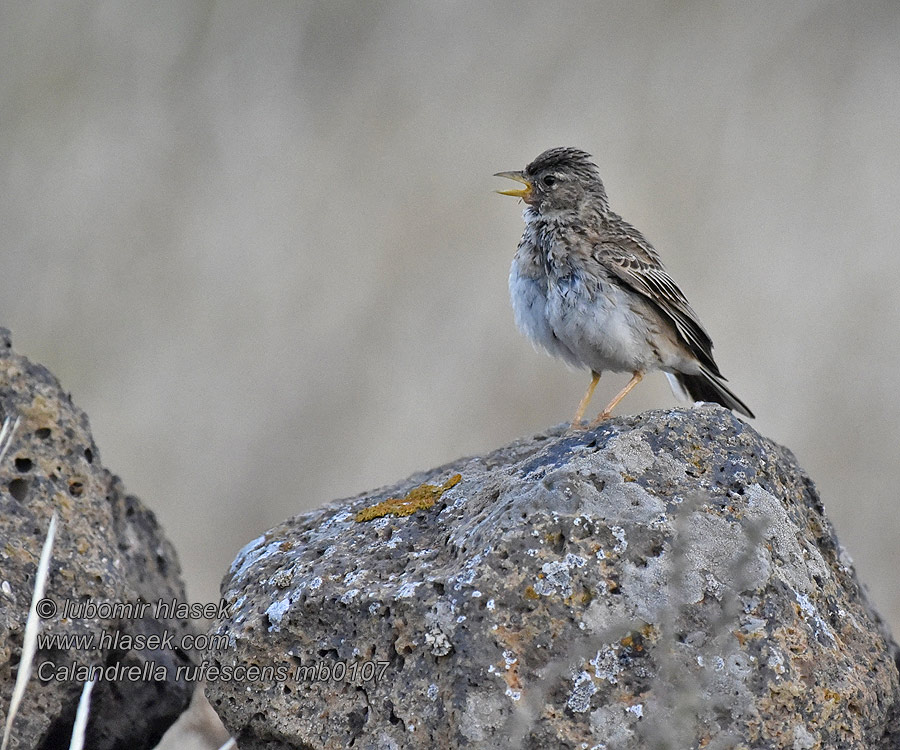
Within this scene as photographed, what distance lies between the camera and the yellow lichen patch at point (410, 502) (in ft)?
13.9

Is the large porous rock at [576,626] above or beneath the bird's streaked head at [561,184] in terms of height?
beneath

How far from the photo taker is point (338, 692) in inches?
144

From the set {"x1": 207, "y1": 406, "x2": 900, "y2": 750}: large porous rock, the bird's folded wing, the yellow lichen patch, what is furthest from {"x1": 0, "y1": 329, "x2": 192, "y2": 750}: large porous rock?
the bird's folded wing

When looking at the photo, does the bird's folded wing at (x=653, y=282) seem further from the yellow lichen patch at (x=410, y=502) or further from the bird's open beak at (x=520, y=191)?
the yellow lichen patch at (x=410, y=502)

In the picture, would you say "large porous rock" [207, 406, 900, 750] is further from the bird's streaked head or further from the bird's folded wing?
the bird's streaked head

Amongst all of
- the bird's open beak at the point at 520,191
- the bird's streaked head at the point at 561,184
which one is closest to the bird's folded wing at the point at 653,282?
the bird's streaked head at the point at 561,184

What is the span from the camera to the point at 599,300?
5.79 metres

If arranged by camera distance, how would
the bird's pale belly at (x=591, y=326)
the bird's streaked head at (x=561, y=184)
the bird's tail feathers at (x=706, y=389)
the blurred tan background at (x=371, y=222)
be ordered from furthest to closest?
1. the blurred tan background at (x=371, y=222)
2. the bird's streaked head at (x=561, y=184)
3. the bird's tail feathers at (x=706, y=389)
4. the bird's pale belly at (x=591, y=326)

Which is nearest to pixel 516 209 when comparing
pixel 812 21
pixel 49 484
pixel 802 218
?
pixel 802 218

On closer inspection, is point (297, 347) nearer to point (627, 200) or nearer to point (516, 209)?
point (516, 209)

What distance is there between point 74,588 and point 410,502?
3.82 feet

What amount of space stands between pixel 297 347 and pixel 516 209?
2.27 m

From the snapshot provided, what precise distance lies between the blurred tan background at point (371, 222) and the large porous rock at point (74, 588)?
5.22 metres

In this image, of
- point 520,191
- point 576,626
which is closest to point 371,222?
point 520,191
